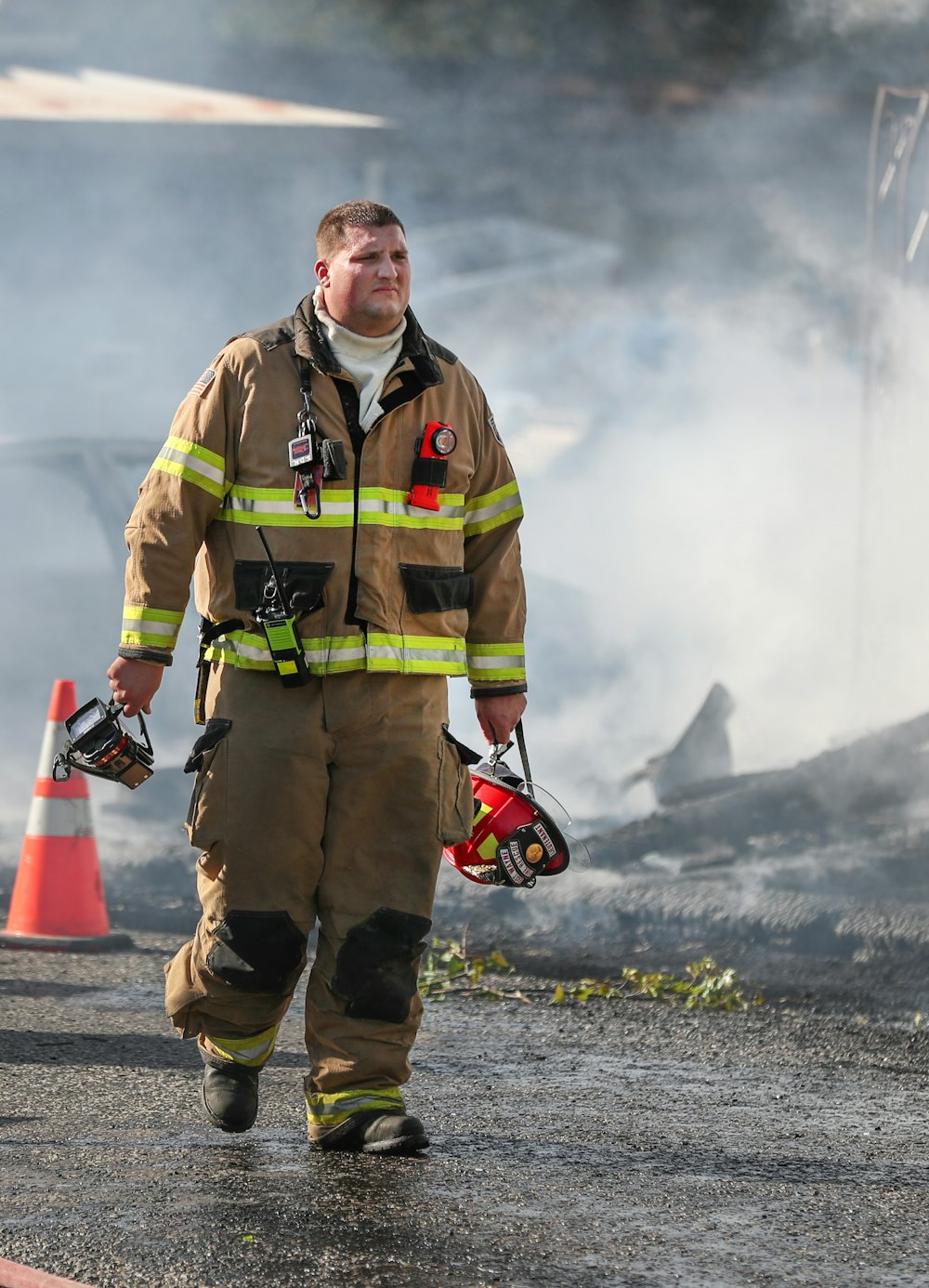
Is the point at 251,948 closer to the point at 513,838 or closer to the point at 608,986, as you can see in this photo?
the point at 513,838

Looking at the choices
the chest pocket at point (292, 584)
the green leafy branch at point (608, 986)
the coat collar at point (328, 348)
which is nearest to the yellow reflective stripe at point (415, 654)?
the chest pocket at point (292, 584)

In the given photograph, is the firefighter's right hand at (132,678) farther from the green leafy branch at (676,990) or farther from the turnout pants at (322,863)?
the green leafy branch at (676,990)

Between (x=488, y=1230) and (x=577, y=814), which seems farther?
(x=577, y=814)

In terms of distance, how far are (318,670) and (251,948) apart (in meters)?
0.46

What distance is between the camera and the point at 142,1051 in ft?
12.1

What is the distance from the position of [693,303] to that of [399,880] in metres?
8.00

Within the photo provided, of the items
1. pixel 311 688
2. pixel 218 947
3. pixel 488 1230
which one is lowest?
pixel 488 1230

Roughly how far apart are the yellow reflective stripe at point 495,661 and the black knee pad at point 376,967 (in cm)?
49

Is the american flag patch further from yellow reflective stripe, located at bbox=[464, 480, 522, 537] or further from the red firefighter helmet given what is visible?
the red firefighter helmet

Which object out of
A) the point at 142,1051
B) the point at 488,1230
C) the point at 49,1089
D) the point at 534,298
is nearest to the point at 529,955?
the point at 142,1051

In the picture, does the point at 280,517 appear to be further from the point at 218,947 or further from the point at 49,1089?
the point at 49,1089

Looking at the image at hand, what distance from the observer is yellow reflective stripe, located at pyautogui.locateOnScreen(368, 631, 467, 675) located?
9.44 ft

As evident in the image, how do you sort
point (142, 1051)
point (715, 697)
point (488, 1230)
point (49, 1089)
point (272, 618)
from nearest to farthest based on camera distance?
point (488, 1230), point (272, 618), point (49, 1089), point (142, 1051), point (715, 697)

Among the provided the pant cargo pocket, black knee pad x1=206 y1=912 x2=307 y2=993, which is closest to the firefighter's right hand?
black knee pad x1=206 y1=912 x2=307 y2=993
